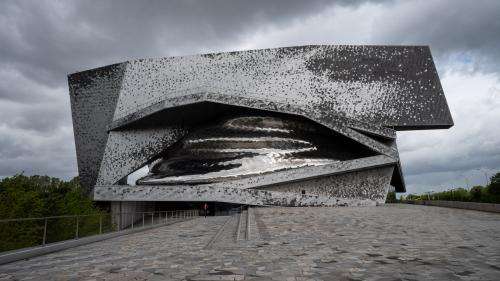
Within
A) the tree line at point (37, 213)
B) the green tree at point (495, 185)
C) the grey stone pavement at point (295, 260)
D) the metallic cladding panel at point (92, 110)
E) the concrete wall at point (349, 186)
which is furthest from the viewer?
the metallic cladding panel at point (92, 110)

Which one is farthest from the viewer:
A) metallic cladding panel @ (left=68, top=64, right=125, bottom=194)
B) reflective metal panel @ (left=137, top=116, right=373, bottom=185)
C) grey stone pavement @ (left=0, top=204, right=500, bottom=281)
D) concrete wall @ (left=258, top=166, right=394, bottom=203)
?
metallic cladding panel @ (left=68, top=64, right=125, bottom=194)

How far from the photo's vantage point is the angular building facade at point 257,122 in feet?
81.7

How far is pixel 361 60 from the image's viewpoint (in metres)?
31.6

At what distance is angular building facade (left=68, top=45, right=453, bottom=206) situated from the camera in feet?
81.7

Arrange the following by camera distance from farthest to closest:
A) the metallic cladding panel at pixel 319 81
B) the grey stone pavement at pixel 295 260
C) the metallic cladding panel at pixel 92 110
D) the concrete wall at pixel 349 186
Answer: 1. the metallic cladding panel at pixel 92 110
2. the metallic cladding panel at pixel 319 81
3. the concrete wall at pixel 349 186
4. the grey stone pavement at pixel 295 260

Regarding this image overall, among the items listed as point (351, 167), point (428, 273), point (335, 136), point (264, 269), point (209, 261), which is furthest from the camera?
point (335, 136)

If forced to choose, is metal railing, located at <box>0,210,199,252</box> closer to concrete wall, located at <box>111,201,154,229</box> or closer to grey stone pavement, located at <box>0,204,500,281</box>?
Result: concrete wall, located at <box>111,201,154,229</box>

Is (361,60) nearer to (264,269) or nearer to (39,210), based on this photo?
(39,210)

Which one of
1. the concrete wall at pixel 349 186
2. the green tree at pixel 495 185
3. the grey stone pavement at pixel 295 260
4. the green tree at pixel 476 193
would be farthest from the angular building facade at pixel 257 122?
the grey stone pavement at pixel 295 260

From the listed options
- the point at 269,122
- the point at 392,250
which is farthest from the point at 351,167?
the point at 392,250

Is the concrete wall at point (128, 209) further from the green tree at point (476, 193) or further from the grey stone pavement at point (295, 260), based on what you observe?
the green tree at point (476, 193)

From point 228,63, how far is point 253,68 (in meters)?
2.32

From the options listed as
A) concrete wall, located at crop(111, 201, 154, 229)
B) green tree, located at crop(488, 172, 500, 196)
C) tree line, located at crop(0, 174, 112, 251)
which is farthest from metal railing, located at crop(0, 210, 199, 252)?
green tree, located at crop(488, 172, 500, 196)

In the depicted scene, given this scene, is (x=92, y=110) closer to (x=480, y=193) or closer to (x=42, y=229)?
(x=42, y=229)
